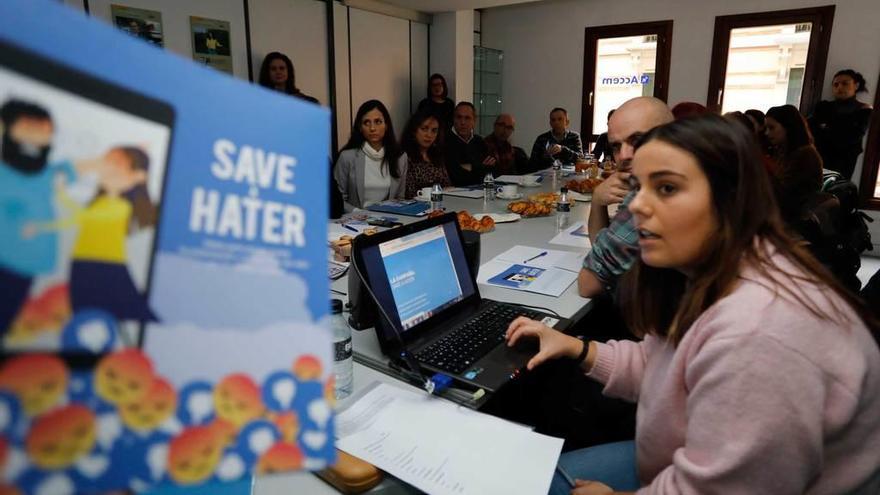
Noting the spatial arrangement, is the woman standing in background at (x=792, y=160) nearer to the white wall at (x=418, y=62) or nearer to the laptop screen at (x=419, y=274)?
the laptop screen at (x=419, y=274)

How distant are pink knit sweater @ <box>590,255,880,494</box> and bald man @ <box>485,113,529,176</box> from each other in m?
4.36

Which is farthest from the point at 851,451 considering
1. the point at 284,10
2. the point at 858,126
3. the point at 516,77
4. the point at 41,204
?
the point at 516,77

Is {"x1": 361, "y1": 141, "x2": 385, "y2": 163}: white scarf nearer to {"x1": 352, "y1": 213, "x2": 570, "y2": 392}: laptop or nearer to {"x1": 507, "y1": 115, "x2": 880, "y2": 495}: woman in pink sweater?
{"x1": 352, "y1": 213, "x2": 570, "y2": 392}: laptop

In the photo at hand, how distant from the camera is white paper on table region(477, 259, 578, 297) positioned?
1.64 metres

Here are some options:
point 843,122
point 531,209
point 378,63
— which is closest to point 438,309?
point 531,209

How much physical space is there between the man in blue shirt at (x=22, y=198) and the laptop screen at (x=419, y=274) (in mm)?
809

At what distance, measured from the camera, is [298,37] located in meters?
4.88

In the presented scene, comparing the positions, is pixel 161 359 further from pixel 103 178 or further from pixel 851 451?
pixel 851 451

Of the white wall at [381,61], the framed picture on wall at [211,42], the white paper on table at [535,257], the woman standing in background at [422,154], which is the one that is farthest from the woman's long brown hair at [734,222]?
the white wall at [381,61]

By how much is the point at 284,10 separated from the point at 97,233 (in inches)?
198

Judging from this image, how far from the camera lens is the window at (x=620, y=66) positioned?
5.98 metres

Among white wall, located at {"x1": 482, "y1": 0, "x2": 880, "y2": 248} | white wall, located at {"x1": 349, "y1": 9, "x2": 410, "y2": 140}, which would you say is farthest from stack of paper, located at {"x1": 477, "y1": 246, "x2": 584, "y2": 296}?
white wall, located at {"x1": 482, "y1": 0, "x2": 880, "y2": 248}

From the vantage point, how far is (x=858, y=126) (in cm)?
491

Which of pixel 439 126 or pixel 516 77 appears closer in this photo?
pixel 439 126
